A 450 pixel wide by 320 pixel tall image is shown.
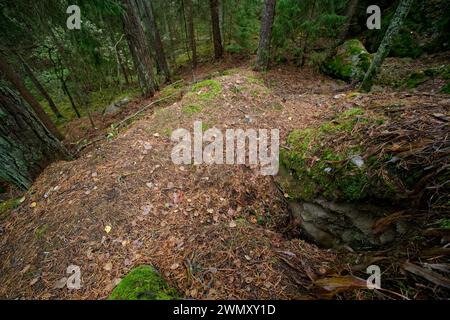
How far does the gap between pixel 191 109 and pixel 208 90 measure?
36.3 inches

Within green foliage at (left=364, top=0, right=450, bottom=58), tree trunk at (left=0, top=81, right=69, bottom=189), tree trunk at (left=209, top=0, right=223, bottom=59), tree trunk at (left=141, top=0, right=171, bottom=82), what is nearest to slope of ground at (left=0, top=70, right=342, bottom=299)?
tree trunk at (left=0, top=81, right=69, bottom=189)

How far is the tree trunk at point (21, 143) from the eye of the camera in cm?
340

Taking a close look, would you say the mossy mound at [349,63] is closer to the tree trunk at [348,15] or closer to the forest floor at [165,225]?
the tree trunk at [348,15]

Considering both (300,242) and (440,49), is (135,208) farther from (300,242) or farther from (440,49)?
(440,49)

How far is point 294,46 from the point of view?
9.50 m

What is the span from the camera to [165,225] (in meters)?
3.10

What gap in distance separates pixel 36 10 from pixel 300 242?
9782 millimetres

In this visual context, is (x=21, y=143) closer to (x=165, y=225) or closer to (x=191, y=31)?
(x=165, y=225)

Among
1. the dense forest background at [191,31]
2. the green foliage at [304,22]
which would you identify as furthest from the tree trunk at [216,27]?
the green foliage at [304,22]

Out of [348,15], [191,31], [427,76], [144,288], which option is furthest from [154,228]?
[191,31]

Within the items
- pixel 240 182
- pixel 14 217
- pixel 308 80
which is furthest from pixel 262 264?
pixel 308 80

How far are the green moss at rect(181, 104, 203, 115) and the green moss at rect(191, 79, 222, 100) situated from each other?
1.35 ft
